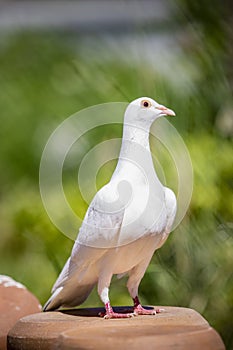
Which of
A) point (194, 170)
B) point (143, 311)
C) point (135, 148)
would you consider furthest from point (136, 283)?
point (194, 170)

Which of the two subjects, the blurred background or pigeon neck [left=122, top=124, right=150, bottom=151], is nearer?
pigeon neck [left=122, top=124, right=150, bottom=151]

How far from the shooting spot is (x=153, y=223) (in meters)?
1.17

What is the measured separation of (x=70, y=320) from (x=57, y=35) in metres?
3.36

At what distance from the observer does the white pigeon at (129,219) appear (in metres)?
1.18

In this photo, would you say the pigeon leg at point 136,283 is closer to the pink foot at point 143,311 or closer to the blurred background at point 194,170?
the pink foot at point 143,311

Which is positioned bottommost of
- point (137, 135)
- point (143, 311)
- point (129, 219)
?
point (143, 311)

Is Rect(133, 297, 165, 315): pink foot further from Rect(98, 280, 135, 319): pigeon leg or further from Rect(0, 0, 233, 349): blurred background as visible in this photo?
Rect(0, 0, 233, 349): blurred background

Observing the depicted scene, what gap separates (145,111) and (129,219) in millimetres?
156

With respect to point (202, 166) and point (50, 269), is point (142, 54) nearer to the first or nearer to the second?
point (202, 166)

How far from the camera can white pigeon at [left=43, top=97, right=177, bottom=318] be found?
3.86ft

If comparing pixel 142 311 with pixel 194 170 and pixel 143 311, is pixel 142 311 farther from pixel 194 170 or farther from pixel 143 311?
pixel 194 170

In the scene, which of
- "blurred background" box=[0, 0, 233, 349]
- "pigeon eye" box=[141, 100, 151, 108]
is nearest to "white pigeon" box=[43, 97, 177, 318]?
"pigeon eye" box=[141, 100, 151, 108]

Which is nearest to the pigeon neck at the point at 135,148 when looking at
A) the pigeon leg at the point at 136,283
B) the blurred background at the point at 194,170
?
the pigeon leg at the point at 136,283

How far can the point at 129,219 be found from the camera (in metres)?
1.17
